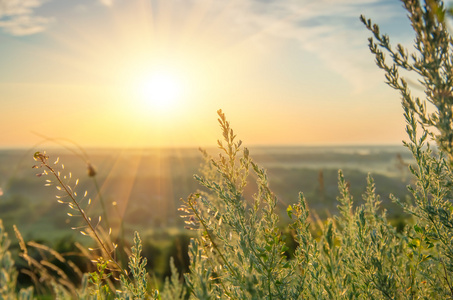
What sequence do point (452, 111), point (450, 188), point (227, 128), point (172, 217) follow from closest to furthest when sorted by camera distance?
point (452, 111)
point (227, 128)
point (450, 188)
point (172, 217)

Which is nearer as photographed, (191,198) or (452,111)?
(452,111)

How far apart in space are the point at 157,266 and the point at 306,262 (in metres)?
9.42

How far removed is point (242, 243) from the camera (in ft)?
5.51

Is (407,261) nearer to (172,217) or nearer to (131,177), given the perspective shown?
(172,217)

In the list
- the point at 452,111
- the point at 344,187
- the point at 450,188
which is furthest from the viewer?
the point at 344,187

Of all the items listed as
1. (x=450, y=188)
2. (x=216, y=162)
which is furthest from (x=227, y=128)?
(x=450, y=188)

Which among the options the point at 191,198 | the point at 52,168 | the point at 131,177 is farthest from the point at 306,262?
the point at 131,177

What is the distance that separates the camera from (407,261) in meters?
2.70

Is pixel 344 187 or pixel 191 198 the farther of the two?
pixel 344 187

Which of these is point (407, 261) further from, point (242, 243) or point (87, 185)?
point (87, 185)

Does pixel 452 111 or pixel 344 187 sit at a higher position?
pixel 452 111

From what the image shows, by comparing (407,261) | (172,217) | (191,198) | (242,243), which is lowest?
(172,217)

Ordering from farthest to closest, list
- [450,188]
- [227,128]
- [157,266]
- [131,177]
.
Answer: [131,177] → [157,266] → [450,188] → [227,128]

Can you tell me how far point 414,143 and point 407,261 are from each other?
991 mm
